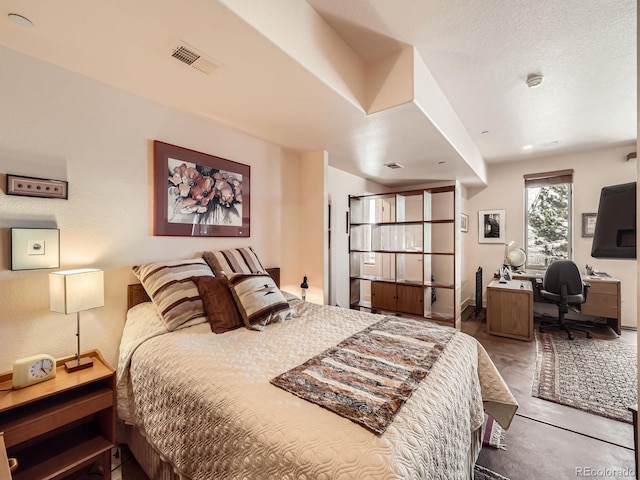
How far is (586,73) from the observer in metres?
2.21

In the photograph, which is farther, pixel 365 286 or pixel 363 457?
pixel 365 286

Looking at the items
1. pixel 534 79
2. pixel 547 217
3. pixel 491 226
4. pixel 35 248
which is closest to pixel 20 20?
pixel 35 248

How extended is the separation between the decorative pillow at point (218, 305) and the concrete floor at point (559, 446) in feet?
5.94

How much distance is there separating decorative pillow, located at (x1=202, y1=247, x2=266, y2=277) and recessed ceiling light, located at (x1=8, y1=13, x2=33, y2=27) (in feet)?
5.26

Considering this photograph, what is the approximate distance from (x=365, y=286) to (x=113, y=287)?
3327 millimetres

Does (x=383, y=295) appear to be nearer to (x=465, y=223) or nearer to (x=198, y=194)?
(x=465, y=223)

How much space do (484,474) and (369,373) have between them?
108 centimetres

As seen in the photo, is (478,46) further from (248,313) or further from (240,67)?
(248,313)

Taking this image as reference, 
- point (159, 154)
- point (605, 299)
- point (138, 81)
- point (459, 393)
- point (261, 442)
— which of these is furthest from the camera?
point (605, 299)

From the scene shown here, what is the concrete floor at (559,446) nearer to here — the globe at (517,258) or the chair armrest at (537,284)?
the chair armrest at (537,284)

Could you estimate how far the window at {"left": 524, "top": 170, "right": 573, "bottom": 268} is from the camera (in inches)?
173

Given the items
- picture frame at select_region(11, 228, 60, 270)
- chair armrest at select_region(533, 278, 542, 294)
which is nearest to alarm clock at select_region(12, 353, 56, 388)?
picture frame at select_region(11, 228, 60, 270)

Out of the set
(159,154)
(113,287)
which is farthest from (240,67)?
(113,287)

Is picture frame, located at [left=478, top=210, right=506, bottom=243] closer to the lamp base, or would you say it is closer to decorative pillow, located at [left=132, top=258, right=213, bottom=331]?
decorative pillow, located at [left=132, top=258, right=213, bottom=331]
